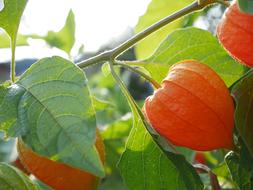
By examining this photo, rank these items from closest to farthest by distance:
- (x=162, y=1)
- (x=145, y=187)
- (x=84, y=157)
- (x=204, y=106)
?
(x=84, y=157)
(x=204, y=106)
(x=145, y=187)
(x=162, y=1)

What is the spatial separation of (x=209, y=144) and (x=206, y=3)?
0.88 feet

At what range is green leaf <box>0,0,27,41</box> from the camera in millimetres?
1054

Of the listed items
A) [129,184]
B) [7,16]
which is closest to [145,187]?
[129,184]

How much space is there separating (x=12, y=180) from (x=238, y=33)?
445mm

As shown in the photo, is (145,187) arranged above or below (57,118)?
below

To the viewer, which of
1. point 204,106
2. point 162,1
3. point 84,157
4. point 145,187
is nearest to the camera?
point 84,157

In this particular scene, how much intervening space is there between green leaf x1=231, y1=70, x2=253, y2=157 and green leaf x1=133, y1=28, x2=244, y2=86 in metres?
0.17

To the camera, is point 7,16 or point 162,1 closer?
point 7,16

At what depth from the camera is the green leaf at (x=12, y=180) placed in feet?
3.12

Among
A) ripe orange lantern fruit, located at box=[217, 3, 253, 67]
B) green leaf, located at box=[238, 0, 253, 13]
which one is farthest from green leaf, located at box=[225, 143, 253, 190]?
green leaf, located at box=[238, 0, 253, 13]

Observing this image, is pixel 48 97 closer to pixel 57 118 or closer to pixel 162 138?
pixel 57 118

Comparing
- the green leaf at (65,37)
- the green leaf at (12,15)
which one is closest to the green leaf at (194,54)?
→ the green leaf at (12,15)

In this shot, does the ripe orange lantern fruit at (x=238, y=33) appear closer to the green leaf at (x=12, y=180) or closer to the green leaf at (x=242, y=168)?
the green leaf at (x=242, y=168)

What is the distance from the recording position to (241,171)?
1001 mm
